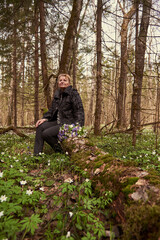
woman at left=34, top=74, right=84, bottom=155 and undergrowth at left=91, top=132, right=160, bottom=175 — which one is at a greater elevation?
woman at left=34, top=74, right=84, bottom=155

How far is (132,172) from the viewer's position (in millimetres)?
1878

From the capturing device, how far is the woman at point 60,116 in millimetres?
3768

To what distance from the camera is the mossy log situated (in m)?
1.21

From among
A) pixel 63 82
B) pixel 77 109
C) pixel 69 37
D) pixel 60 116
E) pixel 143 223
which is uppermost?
pixel 69 37

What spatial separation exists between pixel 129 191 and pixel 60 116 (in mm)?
3040

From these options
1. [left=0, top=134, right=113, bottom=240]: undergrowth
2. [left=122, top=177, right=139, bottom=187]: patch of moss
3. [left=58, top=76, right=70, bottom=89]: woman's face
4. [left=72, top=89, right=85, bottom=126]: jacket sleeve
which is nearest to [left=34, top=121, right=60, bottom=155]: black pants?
[left=72, top=89, right=85, bottom=126]: jacket sleeve

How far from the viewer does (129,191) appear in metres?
1.57

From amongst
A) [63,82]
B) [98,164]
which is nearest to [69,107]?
[63,82]

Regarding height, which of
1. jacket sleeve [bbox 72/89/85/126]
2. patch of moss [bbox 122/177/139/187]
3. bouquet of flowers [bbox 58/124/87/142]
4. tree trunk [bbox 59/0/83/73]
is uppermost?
tree trunk [bbox 59/0/83/73]

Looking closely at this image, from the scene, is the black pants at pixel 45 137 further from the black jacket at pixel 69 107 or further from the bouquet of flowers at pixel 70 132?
the black jacket at pixel 69 107

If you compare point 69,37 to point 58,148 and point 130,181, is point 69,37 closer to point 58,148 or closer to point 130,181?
point 58,148

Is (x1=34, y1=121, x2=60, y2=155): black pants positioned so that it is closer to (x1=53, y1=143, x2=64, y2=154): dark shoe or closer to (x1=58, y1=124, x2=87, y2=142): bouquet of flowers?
(x1=53, y1=143, x2=64, y2=154): dark shoe

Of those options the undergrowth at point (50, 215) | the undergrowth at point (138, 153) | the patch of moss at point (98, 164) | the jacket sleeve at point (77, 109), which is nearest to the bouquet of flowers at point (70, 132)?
the jacket sleeve at point (77, 109)

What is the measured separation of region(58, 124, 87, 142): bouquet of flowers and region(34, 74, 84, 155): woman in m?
0.16
